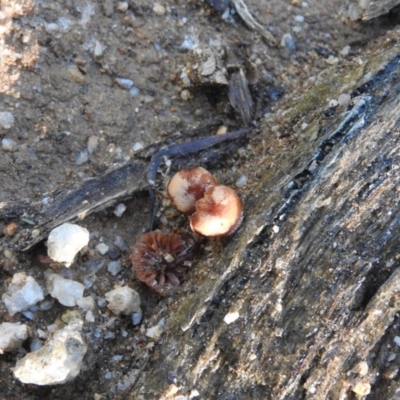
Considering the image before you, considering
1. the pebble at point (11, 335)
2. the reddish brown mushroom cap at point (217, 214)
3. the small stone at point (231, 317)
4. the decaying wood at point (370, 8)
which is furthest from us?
the decaying wood at point (370, 8)

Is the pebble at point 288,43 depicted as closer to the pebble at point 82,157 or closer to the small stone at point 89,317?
the pebble at point 82,157

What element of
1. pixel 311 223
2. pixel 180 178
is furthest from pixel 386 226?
pixel 180 178

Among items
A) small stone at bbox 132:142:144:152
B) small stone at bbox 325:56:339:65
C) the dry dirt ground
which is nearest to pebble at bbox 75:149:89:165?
the dry dirt ground

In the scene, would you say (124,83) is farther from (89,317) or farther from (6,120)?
(89,317)

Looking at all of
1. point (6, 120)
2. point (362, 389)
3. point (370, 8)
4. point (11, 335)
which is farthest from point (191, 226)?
point (370, 8)

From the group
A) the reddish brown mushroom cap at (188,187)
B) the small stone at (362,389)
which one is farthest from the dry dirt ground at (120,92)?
the small stone at (362,389)

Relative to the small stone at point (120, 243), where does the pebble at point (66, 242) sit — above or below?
above

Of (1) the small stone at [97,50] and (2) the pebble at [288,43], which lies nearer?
(1) the small stone at [97,50]

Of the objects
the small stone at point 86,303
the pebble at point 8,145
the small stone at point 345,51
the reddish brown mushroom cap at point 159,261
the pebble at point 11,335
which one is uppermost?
the small stone at point 345,51
